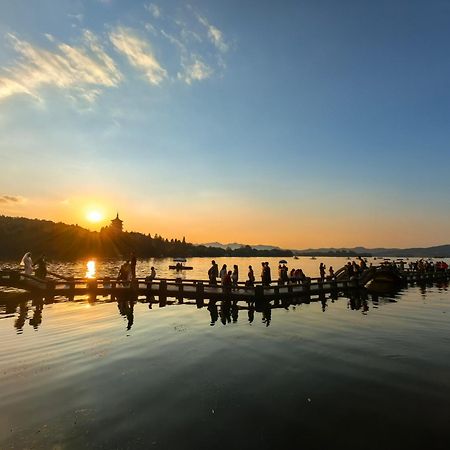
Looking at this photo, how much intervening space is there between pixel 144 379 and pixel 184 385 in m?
1.42

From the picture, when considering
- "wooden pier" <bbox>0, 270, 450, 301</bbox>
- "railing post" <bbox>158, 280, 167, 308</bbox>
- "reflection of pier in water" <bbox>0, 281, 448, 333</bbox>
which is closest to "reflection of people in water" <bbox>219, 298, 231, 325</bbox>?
"reflection of pier in water" <bbox>0, 281, 448, 333</bbox>

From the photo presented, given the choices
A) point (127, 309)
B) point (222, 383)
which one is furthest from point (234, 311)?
point (222, 383)

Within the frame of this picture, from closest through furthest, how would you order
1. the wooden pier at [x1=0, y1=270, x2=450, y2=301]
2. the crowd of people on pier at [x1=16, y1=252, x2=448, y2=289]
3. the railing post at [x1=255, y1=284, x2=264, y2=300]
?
1. the railing post at [x1=255, y1=284, x2=264, y2=300]
2. the wooden pier at [x1=0, y1=270, x2=450, y2=301]
3. the crowd of people on pier at [x1=16, y1=252, x2=448, y2=289]

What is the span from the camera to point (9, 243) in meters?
198

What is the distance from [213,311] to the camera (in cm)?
2422

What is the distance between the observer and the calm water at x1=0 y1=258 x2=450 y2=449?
750 centimetres

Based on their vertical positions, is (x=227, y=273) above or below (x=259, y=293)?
above

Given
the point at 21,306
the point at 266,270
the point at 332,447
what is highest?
the point at 266,270

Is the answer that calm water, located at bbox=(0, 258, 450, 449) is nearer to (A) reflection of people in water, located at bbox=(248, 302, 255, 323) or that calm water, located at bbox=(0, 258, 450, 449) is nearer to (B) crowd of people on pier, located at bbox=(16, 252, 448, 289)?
(A) reflection of people in water, located at bbox=(248, 302, 255, 323)

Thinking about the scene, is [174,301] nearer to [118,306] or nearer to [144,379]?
[118,306]

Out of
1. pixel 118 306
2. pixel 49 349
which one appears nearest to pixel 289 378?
pixel 49 349

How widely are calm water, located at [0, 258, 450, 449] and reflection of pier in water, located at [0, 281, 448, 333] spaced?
0.64 meters

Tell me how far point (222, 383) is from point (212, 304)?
16174mm

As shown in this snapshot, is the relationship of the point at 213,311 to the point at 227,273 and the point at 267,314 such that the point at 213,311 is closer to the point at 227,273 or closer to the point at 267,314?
the point at 267,314
